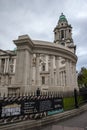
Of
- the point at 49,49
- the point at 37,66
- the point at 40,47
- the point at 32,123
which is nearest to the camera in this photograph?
the point at 32,123

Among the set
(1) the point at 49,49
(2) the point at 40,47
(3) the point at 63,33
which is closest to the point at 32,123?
(2) the point at 40,47

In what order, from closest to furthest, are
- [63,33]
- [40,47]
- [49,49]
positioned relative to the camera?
[40,47] → [49,49] → [63,33]

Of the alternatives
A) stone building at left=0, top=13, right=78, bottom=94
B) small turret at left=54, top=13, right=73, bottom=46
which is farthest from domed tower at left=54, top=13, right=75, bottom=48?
stone building at left=0, top=13, right=78, bottom=94

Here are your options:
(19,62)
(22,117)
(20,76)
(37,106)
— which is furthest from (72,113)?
(19,62)

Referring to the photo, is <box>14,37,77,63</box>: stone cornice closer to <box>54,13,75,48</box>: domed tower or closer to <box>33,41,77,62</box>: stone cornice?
<box>33,41,77,62</box>: stone cornice

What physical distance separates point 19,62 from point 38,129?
14.2 meters

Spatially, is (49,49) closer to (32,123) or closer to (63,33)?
(32,123)

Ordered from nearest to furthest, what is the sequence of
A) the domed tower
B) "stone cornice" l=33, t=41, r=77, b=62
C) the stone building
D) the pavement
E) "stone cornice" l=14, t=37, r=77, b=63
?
1. the pavement
2. the stone building
3. "stone cornice" l=14, t=37, r=77, b=63
4. "stone cornice" l=33, t=41, r=77, b=62
5. the domed tower

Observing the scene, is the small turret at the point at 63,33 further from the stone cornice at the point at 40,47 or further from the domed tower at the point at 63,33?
the stone cornice at the point at 40,47

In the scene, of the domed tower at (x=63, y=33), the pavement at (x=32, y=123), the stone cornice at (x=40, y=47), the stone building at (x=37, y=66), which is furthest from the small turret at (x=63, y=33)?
the pavement at (x=32, y=123)

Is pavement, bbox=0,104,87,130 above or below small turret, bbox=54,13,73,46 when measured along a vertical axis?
below

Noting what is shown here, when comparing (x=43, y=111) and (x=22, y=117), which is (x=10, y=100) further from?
(x=43, y=111)

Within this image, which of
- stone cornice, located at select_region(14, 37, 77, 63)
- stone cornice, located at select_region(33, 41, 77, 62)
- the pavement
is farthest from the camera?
stone cornice, located at select_region(33, 41, 77, 62)

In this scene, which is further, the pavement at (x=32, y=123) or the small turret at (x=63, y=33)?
the small turret at (x=63, y=33)
